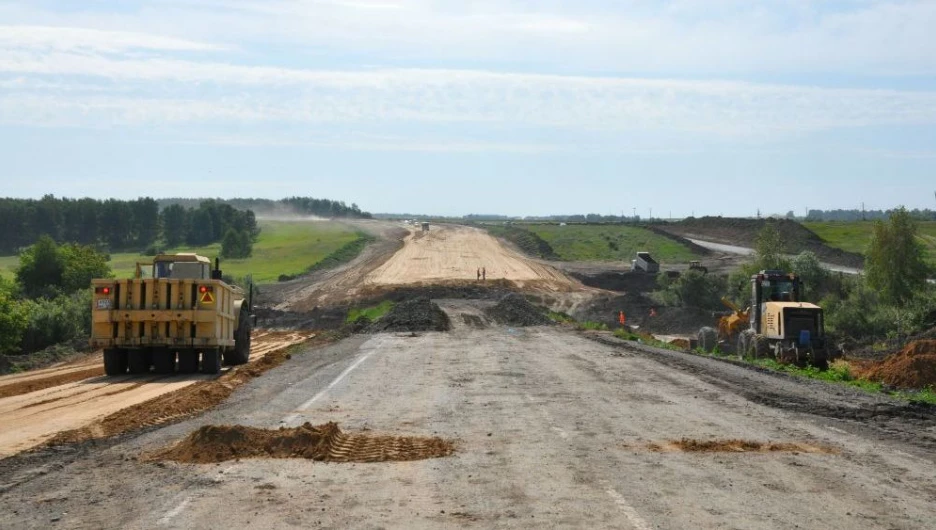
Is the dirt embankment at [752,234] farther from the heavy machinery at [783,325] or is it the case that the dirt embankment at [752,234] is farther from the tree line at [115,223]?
the tree line at [115,223]

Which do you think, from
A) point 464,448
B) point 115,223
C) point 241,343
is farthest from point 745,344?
point 115,223

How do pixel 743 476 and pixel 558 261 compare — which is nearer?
pixel 743 476

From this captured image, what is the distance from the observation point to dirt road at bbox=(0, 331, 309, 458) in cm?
1558

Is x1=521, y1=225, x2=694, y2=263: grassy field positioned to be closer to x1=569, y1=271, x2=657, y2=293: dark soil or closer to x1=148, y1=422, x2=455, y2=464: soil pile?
x1=569, y1=271, x2=657, y2=293: dark soil

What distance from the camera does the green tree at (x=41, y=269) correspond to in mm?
66375

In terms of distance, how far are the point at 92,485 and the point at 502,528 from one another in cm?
468

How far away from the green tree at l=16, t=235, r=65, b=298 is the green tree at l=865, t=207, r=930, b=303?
49.0m

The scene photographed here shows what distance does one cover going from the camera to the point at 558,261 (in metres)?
97.4

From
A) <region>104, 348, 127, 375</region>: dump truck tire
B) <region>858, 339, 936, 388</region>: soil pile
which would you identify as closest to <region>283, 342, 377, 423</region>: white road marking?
<region>104, 348, 127, 375</region>: dump truck tire

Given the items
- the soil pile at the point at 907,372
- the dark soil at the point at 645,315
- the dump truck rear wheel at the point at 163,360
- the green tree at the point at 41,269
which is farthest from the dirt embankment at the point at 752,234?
the dump truck rear wheel at the point at 163,360

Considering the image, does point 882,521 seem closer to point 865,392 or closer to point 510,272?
point 865,392

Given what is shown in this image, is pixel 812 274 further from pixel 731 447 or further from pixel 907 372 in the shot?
pixel 731 447

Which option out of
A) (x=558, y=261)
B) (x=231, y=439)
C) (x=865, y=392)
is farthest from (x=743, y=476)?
(x=558, y=261)

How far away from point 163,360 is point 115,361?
46.8 inches
